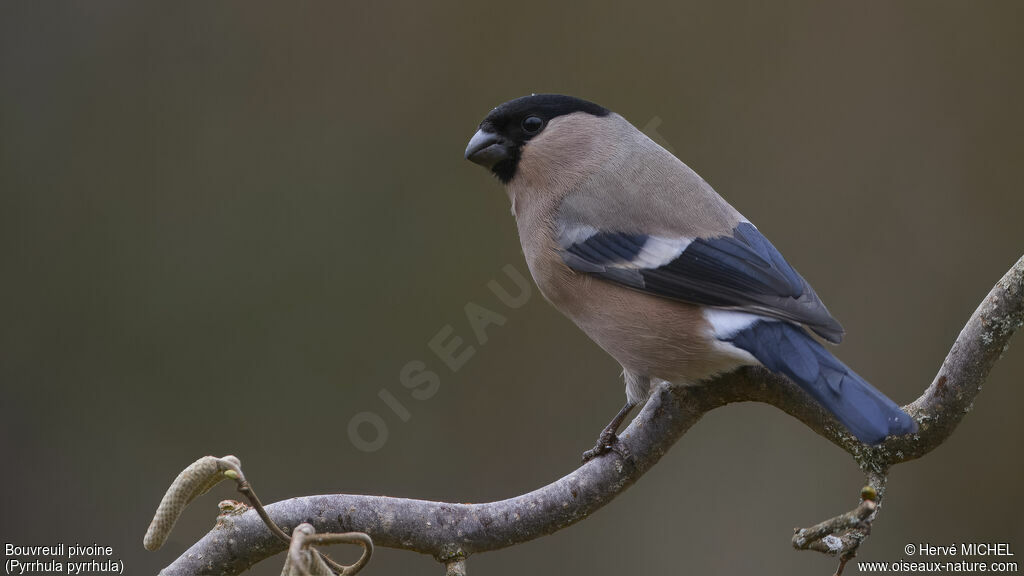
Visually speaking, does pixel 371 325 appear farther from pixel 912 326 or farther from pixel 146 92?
pixel 912 326

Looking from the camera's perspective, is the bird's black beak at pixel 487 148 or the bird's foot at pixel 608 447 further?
the bird's black beak at pixel 487 148

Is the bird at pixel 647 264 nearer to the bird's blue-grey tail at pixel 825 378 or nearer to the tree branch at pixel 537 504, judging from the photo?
the bird's blue-grey tail at pixel 825 378

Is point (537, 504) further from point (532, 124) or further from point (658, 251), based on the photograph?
point (532, 124)

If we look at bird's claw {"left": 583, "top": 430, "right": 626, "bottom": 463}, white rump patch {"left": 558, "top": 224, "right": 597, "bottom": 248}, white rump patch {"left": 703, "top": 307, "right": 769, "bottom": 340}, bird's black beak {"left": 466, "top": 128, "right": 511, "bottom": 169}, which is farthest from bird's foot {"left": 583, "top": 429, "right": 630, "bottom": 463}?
bird's black beak {"left": 466, "top": 128, "right": 511, "bottom": 169}

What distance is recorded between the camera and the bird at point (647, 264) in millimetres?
2082

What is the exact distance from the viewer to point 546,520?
1972 mm

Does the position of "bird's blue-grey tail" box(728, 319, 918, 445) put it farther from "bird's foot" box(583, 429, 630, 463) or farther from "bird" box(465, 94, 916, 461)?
"bird's foot" box(583, 429, 630, 463)

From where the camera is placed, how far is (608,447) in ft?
6.98

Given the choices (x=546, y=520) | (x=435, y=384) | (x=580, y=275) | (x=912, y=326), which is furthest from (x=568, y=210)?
(x=912, y=326)

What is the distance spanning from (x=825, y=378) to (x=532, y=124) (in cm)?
116

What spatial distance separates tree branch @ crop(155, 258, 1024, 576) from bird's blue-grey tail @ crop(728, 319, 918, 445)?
109 millimetres

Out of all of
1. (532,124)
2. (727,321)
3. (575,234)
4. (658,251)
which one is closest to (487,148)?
(532,124)

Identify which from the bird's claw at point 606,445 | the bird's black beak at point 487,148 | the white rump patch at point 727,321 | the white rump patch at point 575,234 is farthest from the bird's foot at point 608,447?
the bird's black beak at point 487,148

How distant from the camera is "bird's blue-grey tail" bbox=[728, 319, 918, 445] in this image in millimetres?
1739
